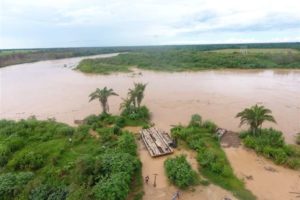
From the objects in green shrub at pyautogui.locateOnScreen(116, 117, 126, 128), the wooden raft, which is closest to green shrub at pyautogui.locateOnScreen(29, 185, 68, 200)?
the wooden raft

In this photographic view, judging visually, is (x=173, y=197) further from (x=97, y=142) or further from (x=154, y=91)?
(x=154, y=91)

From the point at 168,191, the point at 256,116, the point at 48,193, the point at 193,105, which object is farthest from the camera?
the point at 193,105

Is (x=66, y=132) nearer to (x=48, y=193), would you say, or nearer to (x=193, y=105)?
(x=48, y=193)

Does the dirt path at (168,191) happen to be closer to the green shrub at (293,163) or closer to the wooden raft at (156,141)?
the wooden raft at (156,141)

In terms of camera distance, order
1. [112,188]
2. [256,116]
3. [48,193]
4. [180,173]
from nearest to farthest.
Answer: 1. [112,188]
2. [48,193]
3. [180,173]
4. [256,116]

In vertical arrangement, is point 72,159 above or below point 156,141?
below

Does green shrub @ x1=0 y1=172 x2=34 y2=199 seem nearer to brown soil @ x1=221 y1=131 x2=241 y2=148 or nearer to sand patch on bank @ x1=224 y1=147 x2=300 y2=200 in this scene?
sand patch on bank @ x1=224 y1=147 x2=300 y2=200

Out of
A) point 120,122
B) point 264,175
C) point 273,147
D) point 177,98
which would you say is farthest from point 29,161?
point 177,98
